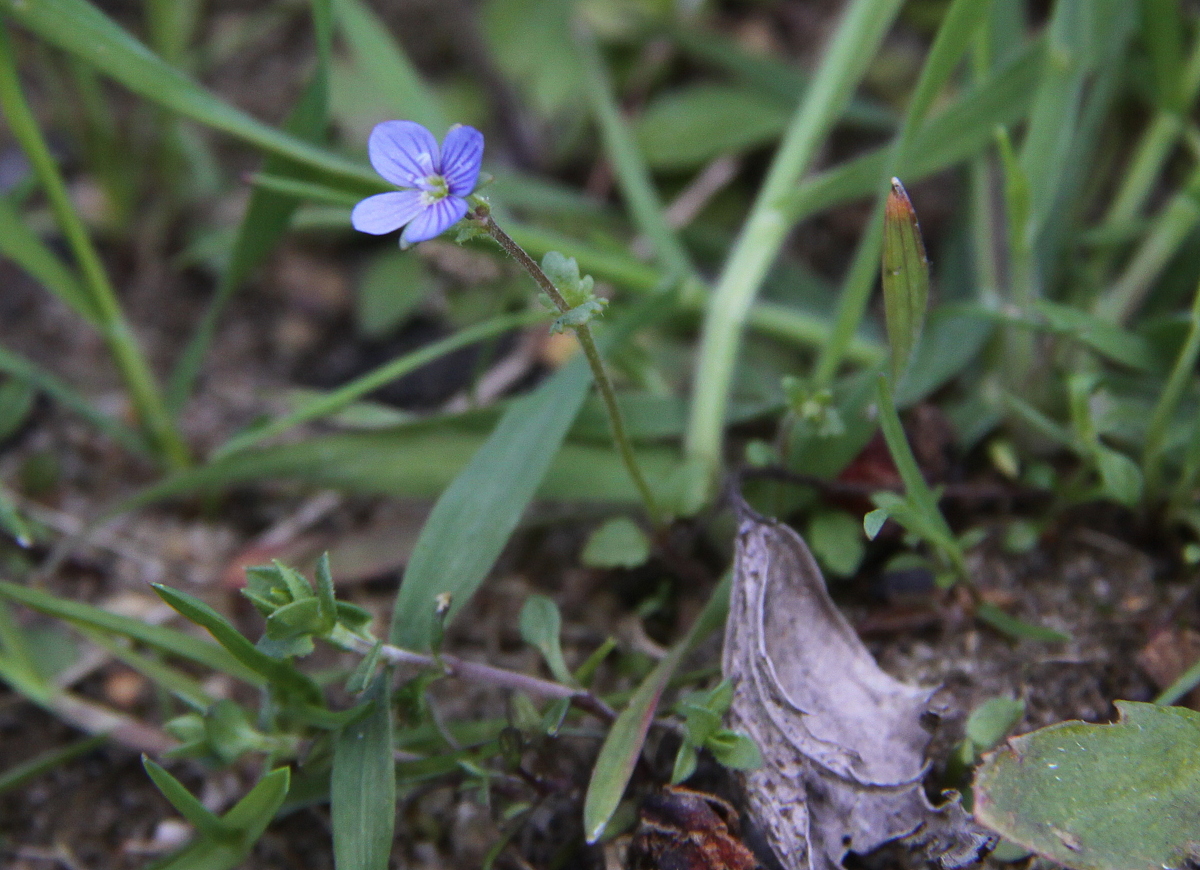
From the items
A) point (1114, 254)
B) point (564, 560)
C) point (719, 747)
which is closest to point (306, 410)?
point (564, 560)

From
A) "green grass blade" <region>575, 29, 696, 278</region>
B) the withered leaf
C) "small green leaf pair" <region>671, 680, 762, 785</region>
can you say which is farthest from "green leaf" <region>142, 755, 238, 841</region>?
"green grass blade" <region>575, 29, 696, 278</region>

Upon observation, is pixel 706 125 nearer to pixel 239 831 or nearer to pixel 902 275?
pixel 902 275

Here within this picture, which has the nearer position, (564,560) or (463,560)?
(463,560)

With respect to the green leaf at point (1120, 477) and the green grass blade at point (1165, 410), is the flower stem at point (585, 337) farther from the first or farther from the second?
the green grass blade at point (1165, 410)

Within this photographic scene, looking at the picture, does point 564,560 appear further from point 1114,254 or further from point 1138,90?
point 1138,90

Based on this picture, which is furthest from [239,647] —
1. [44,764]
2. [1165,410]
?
[1165,410]

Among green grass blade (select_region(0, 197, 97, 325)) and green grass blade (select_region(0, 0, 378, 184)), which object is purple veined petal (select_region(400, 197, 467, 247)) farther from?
green grass blade (select_region(0, 197, 97, 325))
